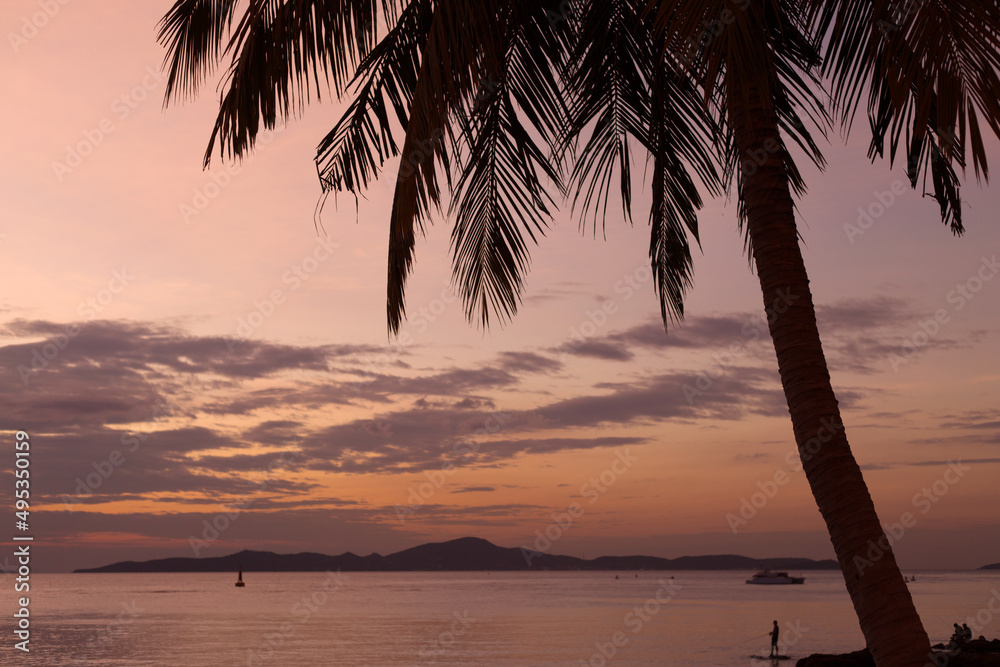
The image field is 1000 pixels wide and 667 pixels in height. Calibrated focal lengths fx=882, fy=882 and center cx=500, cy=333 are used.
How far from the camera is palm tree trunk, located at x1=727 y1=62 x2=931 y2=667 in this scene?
14.2 ft

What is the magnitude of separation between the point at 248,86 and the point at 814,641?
52.0m

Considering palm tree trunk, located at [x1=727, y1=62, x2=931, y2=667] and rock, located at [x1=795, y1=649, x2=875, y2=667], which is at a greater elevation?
palm tree trunk, located at [x1=727, y1=62, x2=931, y2=667]

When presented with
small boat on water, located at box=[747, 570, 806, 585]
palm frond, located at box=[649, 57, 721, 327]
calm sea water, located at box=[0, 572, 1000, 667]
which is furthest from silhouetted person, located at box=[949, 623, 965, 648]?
small boat on water, located at box=[747, 570, 806, 585]

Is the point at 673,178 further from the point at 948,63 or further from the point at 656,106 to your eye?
the point at 948,63

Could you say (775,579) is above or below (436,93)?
below

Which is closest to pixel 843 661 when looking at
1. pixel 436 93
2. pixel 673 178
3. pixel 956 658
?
pixel 956 658

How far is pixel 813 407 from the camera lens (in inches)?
184

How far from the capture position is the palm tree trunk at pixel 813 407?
4.32 m

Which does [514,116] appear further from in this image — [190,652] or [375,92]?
[190,652]

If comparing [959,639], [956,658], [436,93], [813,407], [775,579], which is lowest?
[775,579]

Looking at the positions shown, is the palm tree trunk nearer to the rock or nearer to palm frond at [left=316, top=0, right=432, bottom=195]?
palm frond at [left=316, top=0, right=432, bottom=195]

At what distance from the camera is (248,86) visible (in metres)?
6.09

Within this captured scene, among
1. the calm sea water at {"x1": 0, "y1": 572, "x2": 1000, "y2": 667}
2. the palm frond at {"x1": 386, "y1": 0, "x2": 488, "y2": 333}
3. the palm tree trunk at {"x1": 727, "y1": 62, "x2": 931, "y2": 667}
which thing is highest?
the palm frond at {"x1": 386, "y1": 0, "x2": 488, "y2": 333}

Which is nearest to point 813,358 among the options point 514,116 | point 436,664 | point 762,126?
point 762,126
